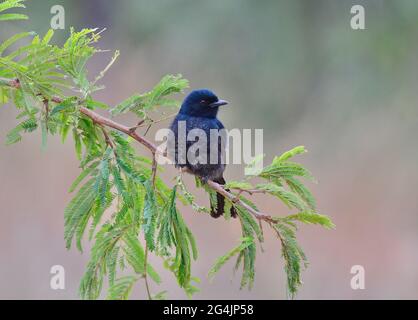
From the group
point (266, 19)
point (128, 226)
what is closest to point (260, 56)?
point (266, 19)

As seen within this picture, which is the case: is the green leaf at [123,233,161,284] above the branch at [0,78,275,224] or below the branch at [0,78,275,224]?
below

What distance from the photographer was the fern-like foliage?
3.76 metres

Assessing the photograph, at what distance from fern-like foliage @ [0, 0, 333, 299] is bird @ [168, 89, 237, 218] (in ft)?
1.52

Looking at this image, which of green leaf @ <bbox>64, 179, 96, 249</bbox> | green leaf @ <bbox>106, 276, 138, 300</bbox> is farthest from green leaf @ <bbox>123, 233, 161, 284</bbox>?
green leaf @ <bbox>64, 179, 96, 249</bbox>

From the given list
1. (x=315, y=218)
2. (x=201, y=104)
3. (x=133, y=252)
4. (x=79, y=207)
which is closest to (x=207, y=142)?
(x=201, y=104)

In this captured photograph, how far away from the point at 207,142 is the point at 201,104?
0.44 metres

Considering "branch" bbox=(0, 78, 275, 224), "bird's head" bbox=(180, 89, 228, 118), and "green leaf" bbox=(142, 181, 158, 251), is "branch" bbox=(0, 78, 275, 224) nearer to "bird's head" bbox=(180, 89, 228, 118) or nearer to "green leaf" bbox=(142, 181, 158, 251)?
"green leaf" bbox=(142, 181, 158, 251)

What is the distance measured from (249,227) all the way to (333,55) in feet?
37.5

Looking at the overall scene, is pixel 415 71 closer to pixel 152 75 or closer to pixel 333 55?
pixel 333 55

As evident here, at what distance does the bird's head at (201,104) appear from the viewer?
537 cm

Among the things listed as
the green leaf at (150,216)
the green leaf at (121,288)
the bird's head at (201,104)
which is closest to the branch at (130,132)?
the green leaf at (150,216)

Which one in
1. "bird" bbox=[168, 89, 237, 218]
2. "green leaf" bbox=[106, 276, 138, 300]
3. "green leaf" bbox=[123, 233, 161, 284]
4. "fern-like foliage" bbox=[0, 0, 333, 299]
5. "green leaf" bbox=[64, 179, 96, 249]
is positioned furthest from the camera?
"bird" bbox=[168, 89, 237, 218]

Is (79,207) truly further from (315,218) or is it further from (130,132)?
(315,218)

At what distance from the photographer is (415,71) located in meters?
14.8
